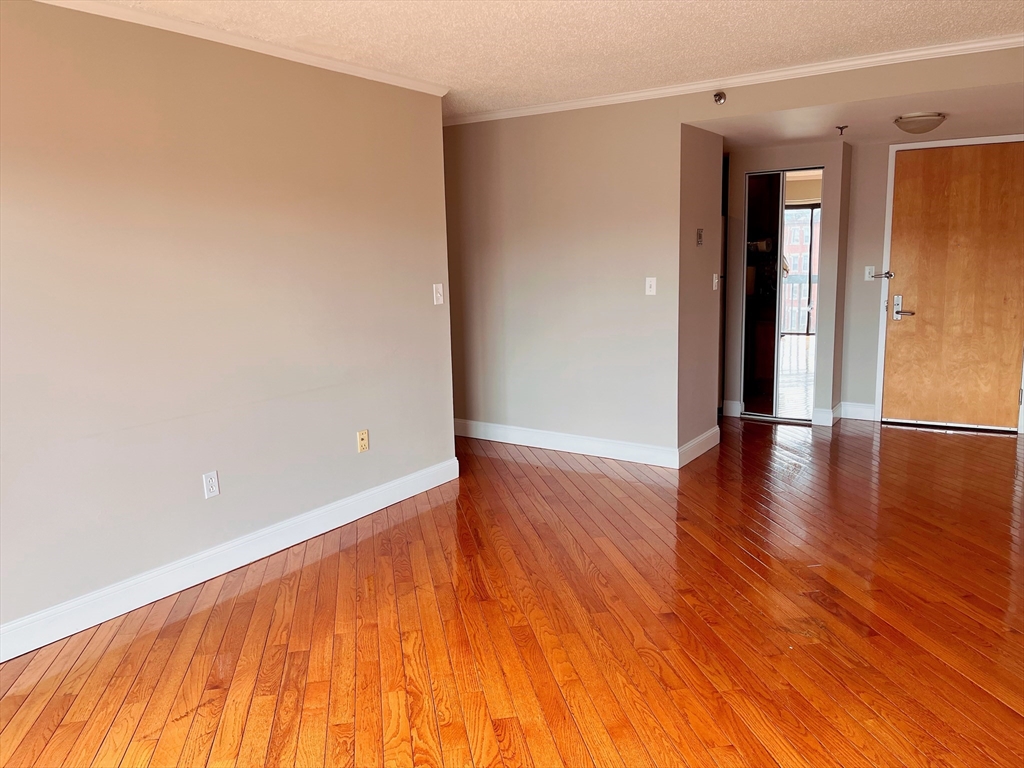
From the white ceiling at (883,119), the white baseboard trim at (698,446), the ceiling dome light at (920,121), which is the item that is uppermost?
the white ceiling at (883,119)

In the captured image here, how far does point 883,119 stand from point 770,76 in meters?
0.99

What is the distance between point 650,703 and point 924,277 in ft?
15.4

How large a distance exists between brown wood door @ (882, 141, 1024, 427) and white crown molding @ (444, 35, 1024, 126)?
217 cm

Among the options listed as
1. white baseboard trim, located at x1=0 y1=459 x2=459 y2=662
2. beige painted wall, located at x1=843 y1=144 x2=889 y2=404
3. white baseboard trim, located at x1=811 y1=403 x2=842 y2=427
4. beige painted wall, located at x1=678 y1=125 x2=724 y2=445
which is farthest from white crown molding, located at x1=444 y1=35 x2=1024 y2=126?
white baseboard trim, located at x1=811 y1=403 x2=842 y2=427

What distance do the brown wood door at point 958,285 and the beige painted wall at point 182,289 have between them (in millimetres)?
3886

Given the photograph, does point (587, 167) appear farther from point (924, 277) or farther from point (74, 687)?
point (74, 687)

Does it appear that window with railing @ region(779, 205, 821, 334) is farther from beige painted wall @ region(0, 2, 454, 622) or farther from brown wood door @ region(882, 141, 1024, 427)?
beige painted wall @ region(0, 2, 454, 622)

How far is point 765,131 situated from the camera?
4.68 m

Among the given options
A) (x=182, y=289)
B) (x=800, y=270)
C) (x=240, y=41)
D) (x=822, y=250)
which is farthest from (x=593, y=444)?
(x=240, y=41)

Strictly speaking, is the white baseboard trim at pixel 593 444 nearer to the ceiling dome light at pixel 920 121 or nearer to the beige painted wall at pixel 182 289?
the beige painted wall at pixel 182 289

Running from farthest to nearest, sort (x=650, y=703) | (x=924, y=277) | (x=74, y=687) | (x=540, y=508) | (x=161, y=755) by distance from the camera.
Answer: (x=924, y=277), (x=540, y=508), (x=74, y=687), (x=650, y=703), (x=161, y=755)

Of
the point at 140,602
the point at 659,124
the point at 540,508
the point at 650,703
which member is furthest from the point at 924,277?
the point at 140,602

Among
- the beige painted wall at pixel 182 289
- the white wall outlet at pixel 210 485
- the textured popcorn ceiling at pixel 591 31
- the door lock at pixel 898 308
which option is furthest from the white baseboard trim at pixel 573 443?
the white wall outlet at pixel 210 485

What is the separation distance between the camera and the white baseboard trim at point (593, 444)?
475cm
